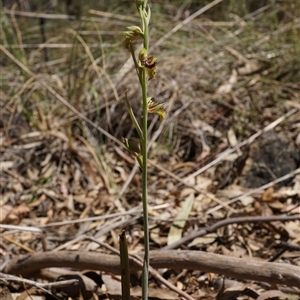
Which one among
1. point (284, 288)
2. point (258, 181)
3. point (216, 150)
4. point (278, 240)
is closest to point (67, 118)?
point (216, 150)

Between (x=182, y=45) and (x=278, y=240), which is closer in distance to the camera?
(x=278, y=240)

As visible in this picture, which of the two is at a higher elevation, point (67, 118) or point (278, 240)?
point (67, 118)

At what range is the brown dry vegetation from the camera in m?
1.59

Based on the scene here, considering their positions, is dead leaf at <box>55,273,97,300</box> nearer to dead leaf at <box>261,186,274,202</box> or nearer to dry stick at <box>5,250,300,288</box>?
dry stick at <box>5,250,300,288</box>

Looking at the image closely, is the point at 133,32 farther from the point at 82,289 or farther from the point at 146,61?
the point at 82,289

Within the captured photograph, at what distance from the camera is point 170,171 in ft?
7.94

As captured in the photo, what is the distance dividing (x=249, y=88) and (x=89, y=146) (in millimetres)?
890

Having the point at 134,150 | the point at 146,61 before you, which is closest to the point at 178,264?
the point at 134,150

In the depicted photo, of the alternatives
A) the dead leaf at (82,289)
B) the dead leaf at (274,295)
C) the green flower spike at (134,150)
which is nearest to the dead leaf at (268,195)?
the dead leaf at (274,295)

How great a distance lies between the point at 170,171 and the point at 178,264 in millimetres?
1027

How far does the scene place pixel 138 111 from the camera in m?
2.72

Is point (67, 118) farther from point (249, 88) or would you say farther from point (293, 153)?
point (293, 153)

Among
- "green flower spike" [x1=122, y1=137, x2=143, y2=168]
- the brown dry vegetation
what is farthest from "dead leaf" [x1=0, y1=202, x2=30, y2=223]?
"green flower spike" [x1=122, y1=137, x2=143, y2=168]

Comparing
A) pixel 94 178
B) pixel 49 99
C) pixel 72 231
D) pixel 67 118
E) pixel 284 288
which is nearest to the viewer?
pixel 284 288
